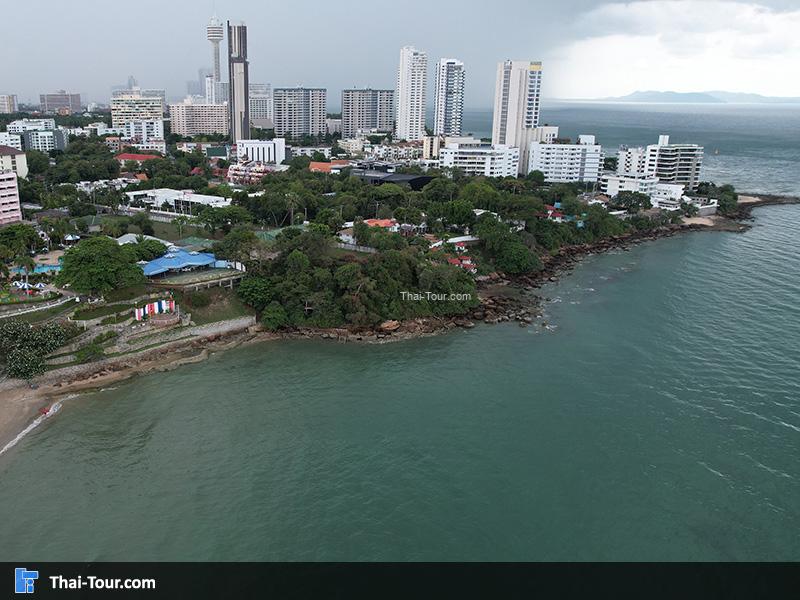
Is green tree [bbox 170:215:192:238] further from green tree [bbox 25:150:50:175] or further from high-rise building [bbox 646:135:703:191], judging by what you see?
high-rise building [bbox 646:135:703:191]

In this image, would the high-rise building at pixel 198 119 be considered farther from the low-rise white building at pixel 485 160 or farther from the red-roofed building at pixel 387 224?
the red-roofed building at pixel 387 224

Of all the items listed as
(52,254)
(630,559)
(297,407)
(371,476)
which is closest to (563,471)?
(630,559)

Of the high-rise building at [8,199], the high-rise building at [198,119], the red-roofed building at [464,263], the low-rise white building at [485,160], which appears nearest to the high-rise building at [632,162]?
the low-rise white building at [485,160]

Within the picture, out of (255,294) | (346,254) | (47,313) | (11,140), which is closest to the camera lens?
(47,313)

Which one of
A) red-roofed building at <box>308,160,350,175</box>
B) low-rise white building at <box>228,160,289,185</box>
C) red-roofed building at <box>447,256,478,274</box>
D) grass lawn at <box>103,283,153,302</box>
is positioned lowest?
grass lawn at <box>103,283,153,302</box>

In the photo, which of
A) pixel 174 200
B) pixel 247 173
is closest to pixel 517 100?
pixel 247 173

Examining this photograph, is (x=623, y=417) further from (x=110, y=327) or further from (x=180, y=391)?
(x=110, y=327)

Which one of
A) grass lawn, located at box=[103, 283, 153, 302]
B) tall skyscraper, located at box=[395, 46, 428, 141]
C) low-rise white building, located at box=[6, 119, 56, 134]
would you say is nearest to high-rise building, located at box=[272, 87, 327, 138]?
tall skyscraper, located at box=[395, 46, 428, 141]

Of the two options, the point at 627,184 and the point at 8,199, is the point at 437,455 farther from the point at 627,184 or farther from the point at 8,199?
the point at 627,184
